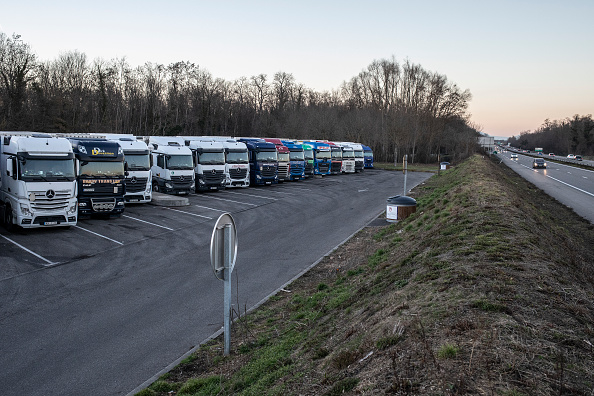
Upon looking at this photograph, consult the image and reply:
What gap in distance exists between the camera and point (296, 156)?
4438 centimetres

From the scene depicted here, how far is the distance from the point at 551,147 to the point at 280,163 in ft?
553

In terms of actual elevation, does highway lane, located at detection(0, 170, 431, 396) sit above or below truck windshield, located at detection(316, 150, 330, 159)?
below

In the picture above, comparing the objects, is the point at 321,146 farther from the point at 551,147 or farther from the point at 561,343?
the point at 551,147

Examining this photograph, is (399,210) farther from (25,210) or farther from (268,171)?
(268,171)

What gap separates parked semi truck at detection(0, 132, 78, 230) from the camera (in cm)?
1884

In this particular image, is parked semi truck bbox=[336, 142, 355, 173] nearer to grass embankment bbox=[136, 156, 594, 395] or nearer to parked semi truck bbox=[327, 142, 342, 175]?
parked semi truck bbox=[327, 142, 342, 175]

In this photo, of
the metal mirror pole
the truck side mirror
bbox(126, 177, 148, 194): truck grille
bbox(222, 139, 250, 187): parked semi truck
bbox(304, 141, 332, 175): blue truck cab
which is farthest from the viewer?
bbox(304, 141, 332, 175): blue truck cab

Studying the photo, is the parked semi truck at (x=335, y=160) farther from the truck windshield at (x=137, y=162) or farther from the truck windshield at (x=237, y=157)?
the truck windshield at (x=137, y=162)

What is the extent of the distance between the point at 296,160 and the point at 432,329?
3880 cm

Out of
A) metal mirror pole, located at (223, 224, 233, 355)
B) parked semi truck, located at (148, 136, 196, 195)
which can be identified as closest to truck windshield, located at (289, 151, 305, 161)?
parked semi truck, located at (148, 136, 196, 195)

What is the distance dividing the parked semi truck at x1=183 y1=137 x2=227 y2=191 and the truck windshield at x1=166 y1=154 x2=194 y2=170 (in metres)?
2.31

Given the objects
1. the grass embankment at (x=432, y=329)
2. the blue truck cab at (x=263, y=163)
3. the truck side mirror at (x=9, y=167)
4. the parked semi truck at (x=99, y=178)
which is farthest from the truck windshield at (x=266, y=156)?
the grass embankment at (x=432, y=329)

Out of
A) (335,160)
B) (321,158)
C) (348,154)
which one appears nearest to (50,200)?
(321,158)

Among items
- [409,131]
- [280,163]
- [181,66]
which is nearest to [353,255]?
[280,163]
